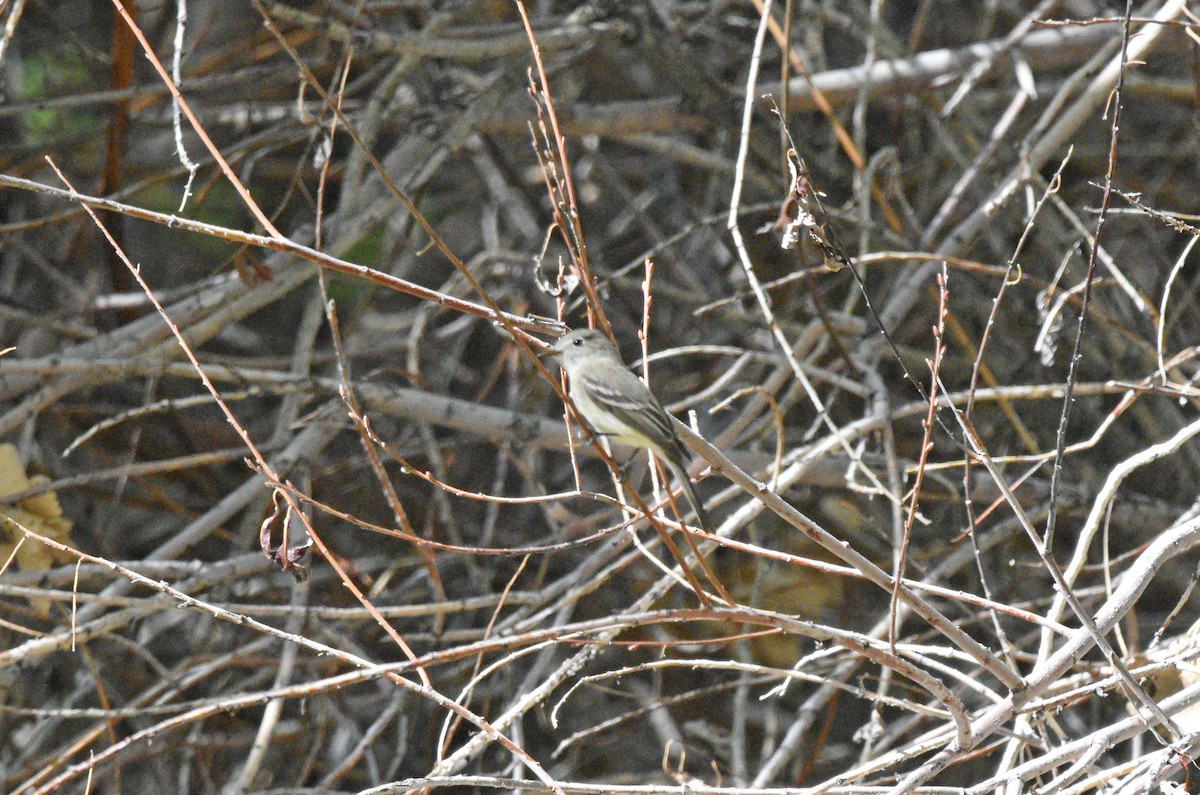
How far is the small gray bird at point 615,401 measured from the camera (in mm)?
2908

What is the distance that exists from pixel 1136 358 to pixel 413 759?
3.09 m

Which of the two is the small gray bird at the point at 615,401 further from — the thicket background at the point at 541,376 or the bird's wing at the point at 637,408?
the thicket background at the point at 541,376

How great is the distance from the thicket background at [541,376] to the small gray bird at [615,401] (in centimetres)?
40

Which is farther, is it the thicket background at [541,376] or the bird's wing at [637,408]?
the thicket background at [541,376]

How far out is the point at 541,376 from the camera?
4055 millimetres

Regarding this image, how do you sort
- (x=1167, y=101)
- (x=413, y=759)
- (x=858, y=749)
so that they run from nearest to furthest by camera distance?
1. (x=413, y=759)
2. (x=858, y=749)
3. (x=1167, y=101)

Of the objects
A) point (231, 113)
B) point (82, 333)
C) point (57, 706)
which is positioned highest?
point (231, 113)

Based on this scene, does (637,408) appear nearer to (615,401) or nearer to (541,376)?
(615,401)

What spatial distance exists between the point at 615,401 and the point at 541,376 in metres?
0.87

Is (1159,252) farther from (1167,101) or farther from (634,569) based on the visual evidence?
(634,569)

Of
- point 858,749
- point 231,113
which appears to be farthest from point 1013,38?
point 231,113

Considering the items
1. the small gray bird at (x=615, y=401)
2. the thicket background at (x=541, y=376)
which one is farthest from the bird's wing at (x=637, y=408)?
the thicket background at (x=541, y=376)

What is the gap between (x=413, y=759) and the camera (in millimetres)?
4074

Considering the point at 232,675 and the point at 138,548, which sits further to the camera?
the point at 138,548
